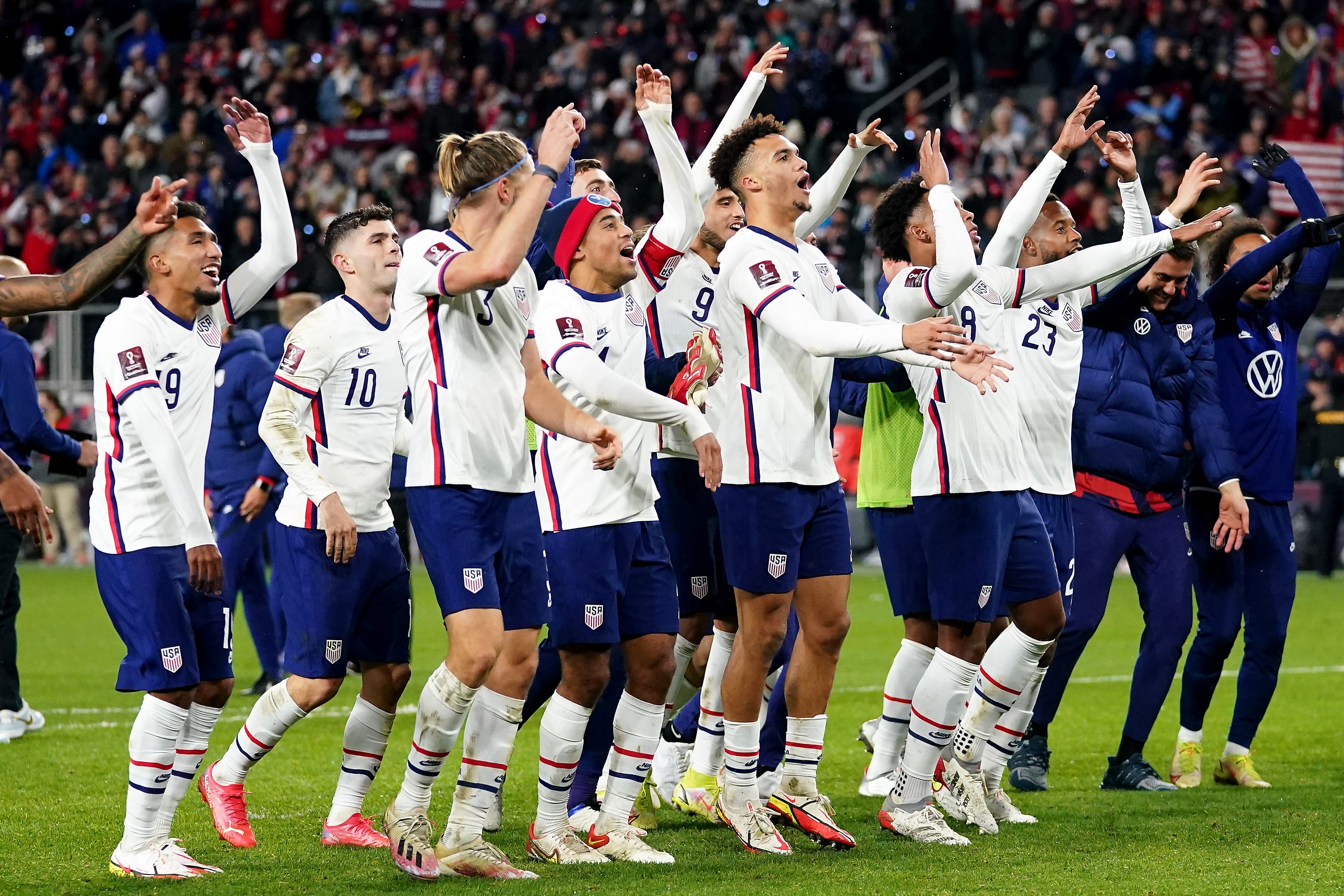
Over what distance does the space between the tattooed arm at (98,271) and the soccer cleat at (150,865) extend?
1905mm

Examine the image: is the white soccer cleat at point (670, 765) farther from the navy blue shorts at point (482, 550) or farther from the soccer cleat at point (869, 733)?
the navy blue shorts at point (482, 550)

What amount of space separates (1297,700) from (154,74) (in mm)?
21412

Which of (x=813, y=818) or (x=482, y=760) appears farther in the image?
(x=813, y=818)

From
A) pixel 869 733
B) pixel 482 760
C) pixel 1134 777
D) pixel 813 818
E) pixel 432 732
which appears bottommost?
pixel 869 733

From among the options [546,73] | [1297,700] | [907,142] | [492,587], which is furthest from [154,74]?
[492,587]

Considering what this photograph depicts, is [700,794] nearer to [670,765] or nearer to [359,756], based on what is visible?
[670,765]

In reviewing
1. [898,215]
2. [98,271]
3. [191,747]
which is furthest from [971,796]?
[98,271]

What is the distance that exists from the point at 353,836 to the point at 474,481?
A: 159 cm

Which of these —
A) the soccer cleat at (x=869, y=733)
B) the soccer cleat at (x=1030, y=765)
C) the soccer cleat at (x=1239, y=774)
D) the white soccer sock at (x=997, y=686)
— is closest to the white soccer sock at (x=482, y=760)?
the white soccer sock at (x=997, y=686)

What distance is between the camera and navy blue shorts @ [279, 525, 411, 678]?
19.4ft

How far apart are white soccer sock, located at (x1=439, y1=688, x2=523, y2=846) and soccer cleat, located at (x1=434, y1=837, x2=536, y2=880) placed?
34 mm

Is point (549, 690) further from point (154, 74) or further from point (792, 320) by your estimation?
point (154, 74)

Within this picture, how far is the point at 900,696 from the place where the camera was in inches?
264

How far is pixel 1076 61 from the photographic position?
2083 centimetres
